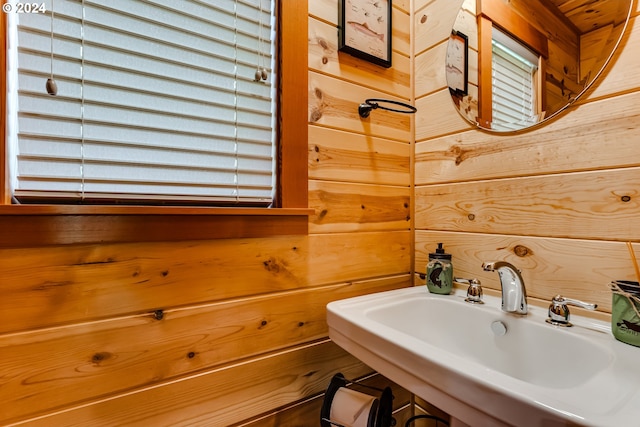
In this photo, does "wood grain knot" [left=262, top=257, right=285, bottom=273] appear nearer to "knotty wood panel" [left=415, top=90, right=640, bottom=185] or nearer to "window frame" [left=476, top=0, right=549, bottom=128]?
"knotty wood panel" [left=415, top=90, right=640, bottom=185]

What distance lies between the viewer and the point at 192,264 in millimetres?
822

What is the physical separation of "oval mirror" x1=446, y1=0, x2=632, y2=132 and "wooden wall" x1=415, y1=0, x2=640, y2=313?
0.04 meters

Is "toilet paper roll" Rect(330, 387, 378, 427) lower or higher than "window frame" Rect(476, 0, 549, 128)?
lower

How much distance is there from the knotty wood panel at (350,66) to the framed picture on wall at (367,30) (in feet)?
0.08

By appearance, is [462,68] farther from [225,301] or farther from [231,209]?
[225,301]

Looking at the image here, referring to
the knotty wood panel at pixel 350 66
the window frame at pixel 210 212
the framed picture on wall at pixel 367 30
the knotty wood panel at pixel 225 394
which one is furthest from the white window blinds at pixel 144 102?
the knotty wood panel at pixel 225 394

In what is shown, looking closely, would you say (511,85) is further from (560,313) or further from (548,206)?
(560,313)

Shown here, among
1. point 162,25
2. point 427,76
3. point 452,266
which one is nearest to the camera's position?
point 162,25

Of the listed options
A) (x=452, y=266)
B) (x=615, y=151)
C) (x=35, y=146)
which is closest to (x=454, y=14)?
(x=615, y=151)

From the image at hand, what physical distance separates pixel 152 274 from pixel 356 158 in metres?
0.72

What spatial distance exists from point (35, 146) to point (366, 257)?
958 millimetres

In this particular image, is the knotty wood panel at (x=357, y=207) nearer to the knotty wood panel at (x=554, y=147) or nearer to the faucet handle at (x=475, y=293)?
the knotty wood panel at (x=554, y=147)

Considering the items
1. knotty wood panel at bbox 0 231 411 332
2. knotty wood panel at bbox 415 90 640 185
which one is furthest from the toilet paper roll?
knotty wood panel at bbox 415 90 640 185

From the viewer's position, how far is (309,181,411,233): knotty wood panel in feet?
3.37
